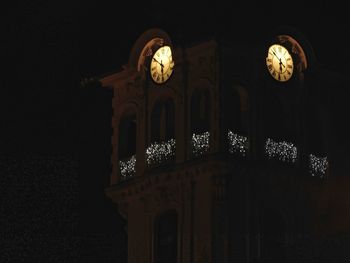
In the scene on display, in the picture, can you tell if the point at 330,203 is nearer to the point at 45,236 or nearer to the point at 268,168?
the point at 268,168

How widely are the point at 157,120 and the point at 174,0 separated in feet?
13.9

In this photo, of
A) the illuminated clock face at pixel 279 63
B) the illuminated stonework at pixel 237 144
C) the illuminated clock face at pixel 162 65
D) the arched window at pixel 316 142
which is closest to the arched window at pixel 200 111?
the illuminated stonework at pixel 237 144

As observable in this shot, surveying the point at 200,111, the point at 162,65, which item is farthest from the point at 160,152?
the point at 162,65

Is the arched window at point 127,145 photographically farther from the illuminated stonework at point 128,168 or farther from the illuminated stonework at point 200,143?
the illuminated stonework at point 200,143

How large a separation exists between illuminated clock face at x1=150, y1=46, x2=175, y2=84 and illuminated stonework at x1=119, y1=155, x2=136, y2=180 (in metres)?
3.02

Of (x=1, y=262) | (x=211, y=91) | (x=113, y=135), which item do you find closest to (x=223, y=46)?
(x=211, y=91)

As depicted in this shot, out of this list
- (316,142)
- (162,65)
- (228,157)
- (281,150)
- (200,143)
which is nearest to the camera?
(228,157)

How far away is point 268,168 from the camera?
74.2m

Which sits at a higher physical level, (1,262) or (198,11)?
(198,11)

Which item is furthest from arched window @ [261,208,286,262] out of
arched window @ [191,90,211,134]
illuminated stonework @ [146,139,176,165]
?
illuminated stonework @ [146,139,176,165]

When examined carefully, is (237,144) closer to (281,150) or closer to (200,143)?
(200,143)

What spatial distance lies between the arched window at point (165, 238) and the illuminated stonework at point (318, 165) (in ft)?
16.7

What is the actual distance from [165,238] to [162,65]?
6027 mm

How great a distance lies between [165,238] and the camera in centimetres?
7531
